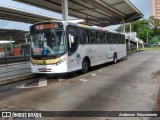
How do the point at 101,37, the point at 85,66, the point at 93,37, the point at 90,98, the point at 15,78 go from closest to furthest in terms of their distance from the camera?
the point at 90,98, the point at 15,78, the point at 85,66, the point at 93,37, the point at 101,37

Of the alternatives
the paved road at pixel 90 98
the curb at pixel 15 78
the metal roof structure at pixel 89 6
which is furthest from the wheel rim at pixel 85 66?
the metal roof structure at pixel 89 6

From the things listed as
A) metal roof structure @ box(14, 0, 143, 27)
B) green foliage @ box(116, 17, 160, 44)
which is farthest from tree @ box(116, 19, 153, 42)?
metal roof structure @ box(14, 0, 143, 27)

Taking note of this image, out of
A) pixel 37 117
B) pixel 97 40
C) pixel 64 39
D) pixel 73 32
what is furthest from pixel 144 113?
pixel 97 40

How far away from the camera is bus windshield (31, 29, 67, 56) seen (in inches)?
504

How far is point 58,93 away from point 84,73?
19.5 feet

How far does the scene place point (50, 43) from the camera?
508 inches

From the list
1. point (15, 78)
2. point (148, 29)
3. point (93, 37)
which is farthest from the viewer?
point (148, 29)

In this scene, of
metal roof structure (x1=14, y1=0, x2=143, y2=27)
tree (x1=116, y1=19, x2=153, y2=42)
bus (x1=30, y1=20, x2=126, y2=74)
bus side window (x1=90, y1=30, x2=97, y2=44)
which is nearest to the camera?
bus (x1=30, y1=20, x2=126, y2=74)

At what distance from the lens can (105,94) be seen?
349 inches

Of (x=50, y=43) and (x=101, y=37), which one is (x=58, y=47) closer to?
(x=50, y=43)

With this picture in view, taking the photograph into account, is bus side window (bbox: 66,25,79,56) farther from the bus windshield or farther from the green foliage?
the green foliage

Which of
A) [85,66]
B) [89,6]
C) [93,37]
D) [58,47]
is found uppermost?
[89,6]

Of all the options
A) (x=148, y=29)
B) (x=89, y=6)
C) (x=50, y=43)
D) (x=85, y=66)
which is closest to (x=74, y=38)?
(x=50, y=43)

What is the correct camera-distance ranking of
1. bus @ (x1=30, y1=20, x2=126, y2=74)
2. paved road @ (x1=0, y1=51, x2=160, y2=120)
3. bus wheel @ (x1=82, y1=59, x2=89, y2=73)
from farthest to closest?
bus wheel @ (x1=82, y1=59, x2=89, y2=73) < bus @ (x1=30, y1=20, x2=126, y2=74) < paved road @ (x1=0, y1=51, x2=160, y2=120)
